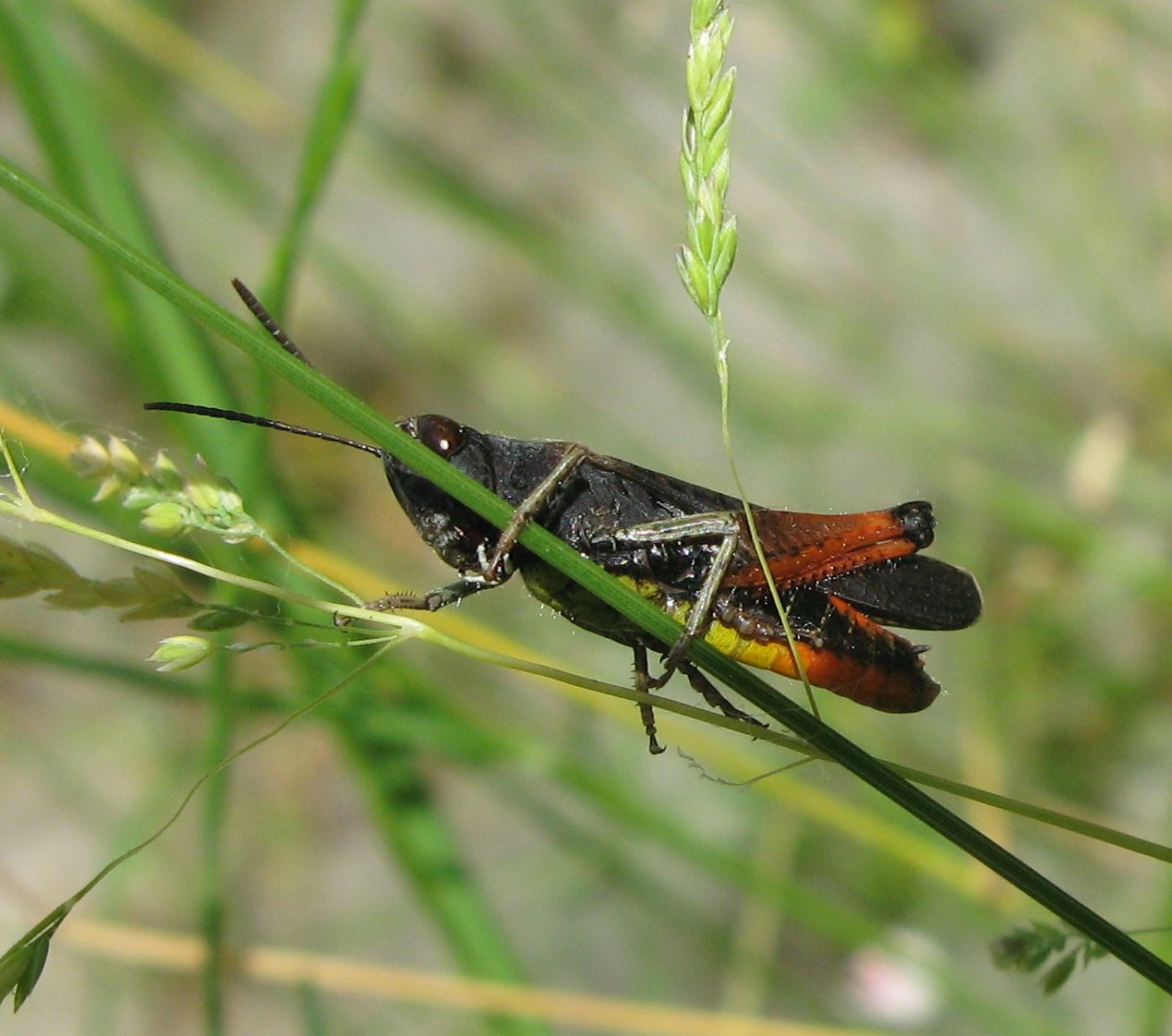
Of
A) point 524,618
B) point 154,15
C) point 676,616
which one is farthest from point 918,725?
point 154,15

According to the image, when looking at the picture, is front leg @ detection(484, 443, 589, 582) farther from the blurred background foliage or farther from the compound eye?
the blurred background foliage

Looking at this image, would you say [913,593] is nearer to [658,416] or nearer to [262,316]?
[262,316]

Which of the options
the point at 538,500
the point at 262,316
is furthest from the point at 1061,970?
the point at 262,316

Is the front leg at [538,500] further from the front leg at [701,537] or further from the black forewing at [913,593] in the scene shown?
the black forewing at [913,593]

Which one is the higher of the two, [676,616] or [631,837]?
[631,837]

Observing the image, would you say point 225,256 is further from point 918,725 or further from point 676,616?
point 676,616
